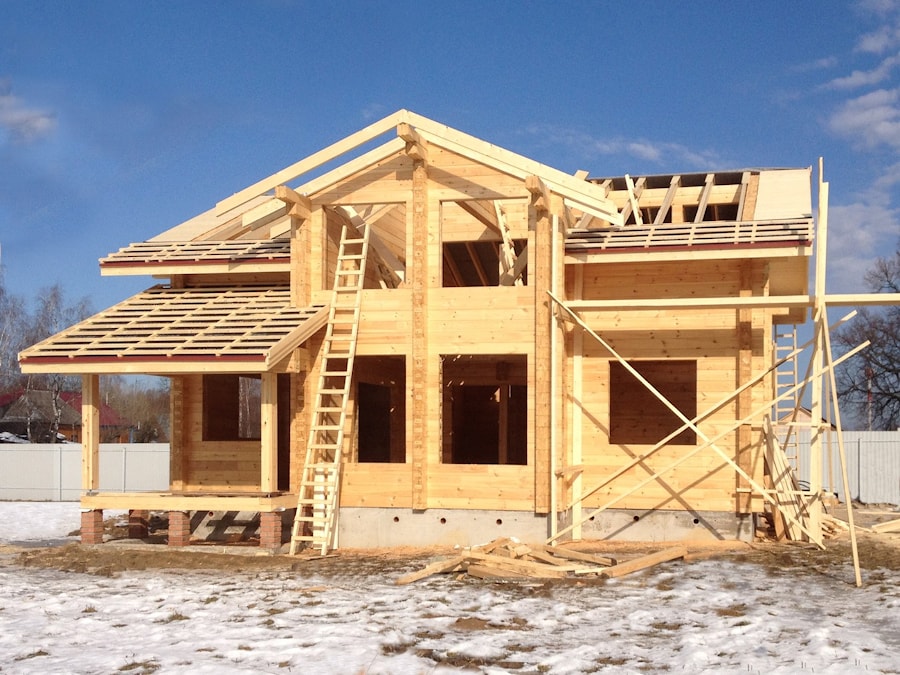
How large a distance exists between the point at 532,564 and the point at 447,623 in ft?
10.3

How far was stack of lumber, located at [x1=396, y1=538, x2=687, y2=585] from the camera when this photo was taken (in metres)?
12.3

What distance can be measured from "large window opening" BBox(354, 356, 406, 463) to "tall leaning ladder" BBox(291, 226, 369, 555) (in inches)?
119

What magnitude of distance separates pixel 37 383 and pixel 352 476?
1733 inches

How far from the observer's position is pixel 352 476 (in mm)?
15586

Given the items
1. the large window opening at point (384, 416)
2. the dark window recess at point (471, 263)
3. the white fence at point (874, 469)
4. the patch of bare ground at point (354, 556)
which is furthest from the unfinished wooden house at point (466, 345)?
the white fence at point (874, 469)

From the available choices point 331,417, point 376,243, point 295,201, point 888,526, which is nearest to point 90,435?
point 331,417

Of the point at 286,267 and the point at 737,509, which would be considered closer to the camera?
the point at 737,509

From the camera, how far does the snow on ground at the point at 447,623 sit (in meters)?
8.12

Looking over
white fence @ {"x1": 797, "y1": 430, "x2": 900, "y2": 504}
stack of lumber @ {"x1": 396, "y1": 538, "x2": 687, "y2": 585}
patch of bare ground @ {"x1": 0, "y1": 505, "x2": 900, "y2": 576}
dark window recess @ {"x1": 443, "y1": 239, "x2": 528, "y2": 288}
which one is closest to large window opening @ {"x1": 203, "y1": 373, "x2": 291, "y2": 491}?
patch of bare ground @ {"x1": 0, "y1": 505, "x2": 900, "y2": 576}

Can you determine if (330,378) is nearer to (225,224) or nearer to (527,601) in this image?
(225,224)

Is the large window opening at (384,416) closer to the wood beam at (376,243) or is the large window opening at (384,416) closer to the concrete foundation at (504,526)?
the wood beam at (376,243)

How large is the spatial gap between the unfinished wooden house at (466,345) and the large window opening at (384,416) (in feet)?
9.70

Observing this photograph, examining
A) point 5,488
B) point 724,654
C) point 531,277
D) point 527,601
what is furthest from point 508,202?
point 5,488

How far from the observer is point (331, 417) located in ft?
52.2
